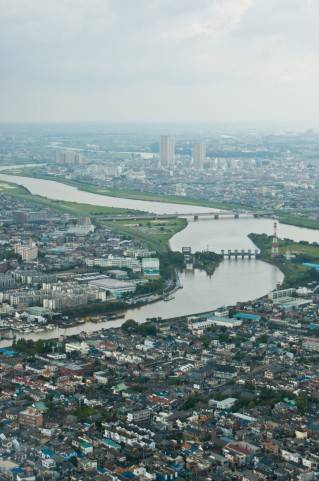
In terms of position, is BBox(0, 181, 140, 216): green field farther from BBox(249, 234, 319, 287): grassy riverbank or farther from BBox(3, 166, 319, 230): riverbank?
BBox(249, 234, 319, 287): grassy riverbank

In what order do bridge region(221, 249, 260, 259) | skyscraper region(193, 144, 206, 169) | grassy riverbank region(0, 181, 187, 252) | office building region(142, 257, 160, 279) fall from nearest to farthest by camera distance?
office building region(142, 257, 160, 279) → bridge region(221, 249, 260, 259) → grassy riverbank region(0, 181, 187, 252) → skyscraper region(193, 144, 206, 169)

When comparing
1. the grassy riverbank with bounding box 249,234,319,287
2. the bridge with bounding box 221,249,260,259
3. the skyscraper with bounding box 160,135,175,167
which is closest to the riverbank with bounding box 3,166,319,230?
the grassy riverbank with bounding box 249,234,319,287

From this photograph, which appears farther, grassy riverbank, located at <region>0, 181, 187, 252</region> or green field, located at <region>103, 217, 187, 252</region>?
grassy riverbank, located at <region>0, 181, 187, 252</region>

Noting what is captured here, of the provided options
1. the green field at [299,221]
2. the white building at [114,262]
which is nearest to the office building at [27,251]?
the white building at [114,262]

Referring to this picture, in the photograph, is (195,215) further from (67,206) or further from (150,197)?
(150,197)

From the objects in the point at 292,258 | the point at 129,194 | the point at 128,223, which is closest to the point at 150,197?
the point at 129,194

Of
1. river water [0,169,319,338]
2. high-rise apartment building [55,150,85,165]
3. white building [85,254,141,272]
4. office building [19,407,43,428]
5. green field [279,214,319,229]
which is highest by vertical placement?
high-rise apartment building [55,150,85,165]

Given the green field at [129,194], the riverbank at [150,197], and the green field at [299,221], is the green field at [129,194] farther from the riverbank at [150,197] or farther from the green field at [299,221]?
the green field at [299,221]
